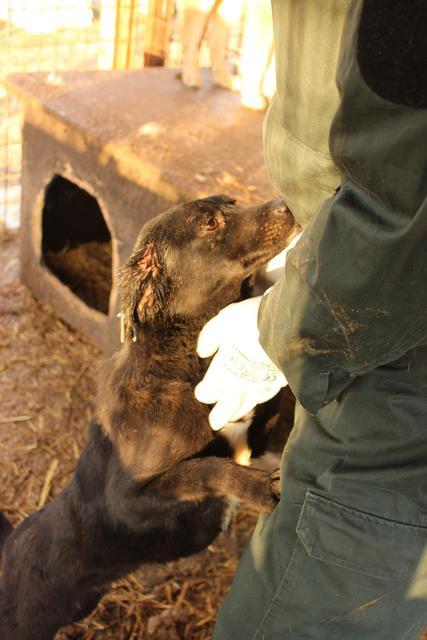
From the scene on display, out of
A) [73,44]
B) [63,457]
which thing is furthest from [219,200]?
[73,44]

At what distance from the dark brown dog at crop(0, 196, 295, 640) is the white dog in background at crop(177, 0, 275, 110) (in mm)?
2122

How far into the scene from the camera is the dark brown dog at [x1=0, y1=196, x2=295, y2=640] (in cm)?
295

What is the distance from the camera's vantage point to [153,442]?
9.66 ft

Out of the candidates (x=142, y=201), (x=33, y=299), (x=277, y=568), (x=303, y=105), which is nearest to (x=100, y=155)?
(x=142, y=201)

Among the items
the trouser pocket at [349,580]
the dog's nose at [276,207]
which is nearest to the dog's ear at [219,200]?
the dog's nose at [276,207]

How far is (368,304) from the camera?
1.75 metres

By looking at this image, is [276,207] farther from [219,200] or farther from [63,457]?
[63,457]

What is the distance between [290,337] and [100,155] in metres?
2.99

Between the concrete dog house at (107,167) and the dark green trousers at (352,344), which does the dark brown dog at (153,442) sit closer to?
the dark green trousers at (352,344)

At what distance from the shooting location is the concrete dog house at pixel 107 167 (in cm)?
428

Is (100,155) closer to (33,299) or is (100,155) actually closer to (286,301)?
(33,299)

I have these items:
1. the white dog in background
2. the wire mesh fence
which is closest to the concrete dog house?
the white dog in background

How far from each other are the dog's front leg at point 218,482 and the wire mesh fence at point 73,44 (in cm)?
340

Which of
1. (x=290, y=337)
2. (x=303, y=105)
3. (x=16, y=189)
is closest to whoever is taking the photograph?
(x=290, y=337)
